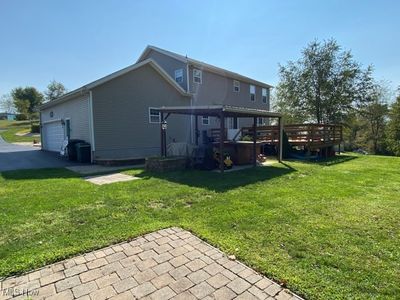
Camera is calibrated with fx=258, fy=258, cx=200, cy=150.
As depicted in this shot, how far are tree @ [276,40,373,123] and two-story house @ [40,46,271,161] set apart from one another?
990 cm

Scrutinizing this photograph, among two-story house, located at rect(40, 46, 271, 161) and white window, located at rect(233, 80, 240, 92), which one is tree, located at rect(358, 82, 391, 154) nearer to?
white window, located at rect(233, 80, 240, 92)

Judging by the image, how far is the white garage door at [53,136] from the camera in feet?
52.0

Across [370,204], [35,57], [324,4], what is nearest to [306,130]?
[324,4]

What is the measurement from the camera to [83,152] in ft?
39.5

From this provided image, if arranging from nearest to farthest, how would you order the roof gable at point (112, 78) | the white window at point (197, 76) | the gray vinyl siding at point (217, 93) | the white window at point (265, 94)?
the roof gable at point (112, 78)
the white window at point (197, 76)
the gray vinyl siding at point (217, 93)
the white window at point (265, 94)

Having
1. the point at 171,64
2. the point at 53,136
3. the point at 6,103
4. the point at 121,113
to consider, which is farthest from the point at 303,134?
the point at 6,103

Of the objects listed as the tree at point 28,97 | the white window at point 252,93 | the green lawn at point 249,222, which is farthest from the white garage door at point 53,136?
the tree at point 28,97

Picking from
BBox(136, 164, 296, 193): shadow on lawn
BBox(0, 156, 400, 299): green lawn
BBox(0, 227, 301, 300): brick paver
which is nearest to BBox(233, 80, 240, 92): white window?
BBox(136, 164, 296, 193): shadow on lawn

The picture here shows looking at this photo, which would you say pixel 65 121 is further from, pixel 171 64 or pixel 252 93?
pixel 252 93

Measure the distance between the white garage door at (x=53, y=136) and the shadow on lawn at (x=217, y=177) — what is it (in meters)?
9.77

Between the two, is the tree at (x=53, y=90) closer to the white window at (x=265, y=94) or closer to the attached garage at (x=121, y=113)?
the attached garage at (x=121, y=113)

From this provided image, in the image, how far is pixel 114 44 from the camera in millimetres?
14484

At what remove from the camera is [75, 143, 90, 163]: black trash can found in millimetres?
12000

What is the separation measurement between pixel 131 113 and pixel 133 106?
1.28 ft
